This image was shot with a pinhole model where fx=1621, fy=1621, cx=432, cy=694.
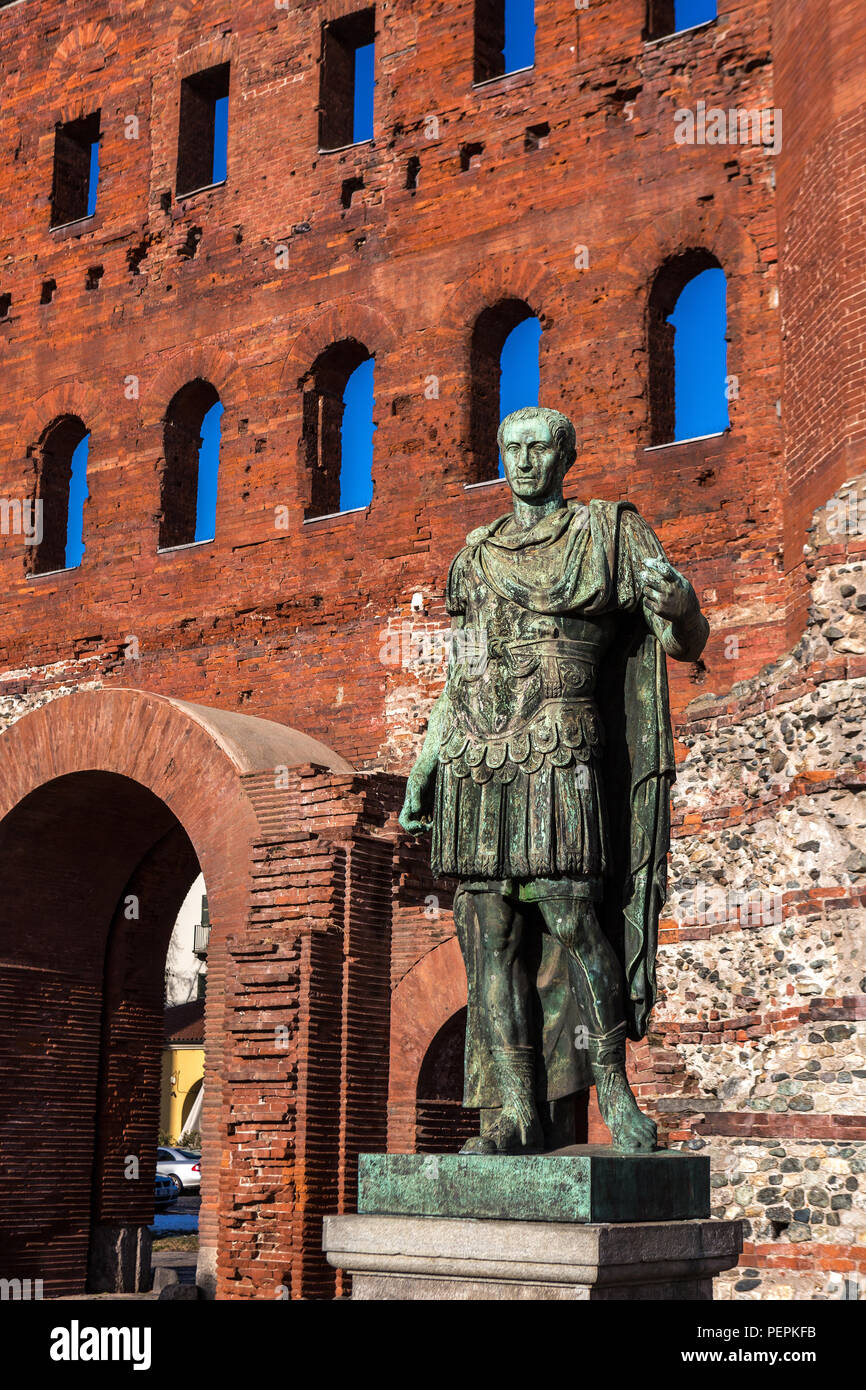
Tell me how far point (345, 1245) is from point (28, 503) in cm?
1320

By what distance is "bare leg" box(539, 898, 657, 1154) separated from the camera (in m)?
4.87

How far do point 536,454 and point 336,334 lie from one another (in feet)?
32.1

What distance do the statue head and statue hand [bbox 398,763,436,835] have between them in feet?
3.22

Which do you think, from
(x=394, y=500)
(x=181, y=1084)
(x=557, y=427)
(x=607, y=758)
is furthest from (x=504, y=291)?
(x=181, y=1084)

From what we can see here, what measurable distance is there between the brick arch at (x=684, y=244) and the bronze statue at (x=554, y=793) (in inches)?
307

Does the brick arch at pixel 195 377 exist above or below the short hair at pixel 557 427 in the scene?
above

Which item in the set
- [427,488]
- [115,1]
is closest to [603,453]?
[427,488]

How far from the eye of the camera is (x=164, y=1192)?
27672 mm

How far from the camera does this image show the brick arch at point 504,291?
13477mm

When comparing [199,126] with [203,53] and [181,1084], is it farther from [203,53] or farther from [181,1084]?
[181,1084]

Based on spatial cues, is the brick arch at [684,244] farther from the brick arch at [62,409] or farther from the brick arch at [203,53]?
the brick arch at [62,409]

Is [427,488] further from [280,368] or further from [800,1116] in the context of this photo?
[800,1116]

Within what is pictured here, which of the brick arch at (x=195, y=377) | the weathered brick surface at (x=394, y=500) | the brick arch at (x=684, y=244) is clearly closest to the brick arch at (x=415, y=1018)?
the weathered brick surface at (x=394, y=500)

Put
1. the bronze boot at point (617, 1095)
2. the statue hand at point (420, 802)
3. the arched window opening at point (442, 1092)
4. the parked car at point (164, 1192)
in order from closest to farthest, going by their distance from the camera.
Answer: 1. the bronze boot at point (617, 1095)
2. the statue hand at point (420, 802)
3. the arched window opening at point (442, 1092)
4. the parked car at point (164, 1192)
